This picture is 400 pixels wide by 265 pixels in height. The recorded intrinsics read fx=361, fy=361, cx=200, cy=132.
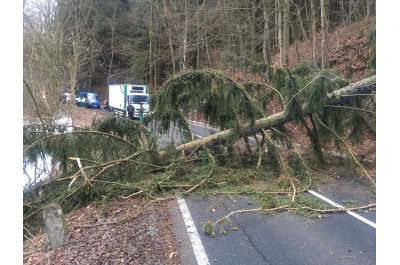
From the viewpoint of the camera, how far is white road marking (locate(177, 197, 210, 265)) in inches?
168

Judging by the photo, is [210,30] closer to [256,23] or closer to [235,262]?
[256,23]

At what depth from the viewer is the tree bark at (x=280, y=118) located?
28.4 ft

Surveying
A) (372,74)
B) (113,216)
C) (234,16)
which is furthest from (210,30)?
(113,216)

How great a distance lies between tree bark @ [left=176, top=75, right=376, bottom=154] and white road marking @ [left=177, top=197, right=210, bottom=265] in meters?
2.35

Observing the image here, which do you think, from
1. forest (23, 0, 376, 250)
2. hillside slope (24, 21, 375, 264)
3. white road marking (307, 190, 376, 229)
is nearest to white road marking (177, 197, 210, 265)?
hillside slope (24, 21, 375, 264)

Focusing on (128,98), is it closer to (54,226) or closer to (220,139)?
(220,139)

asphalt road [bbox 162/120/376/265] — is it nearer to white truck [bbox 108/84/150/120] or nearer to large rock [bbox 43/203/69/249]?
large rock [bbox 43/203/69/249]

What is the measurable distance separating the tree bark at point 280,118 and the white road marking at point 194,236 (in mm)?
2351

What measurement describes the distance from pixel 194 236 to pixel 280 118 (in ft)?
16.3

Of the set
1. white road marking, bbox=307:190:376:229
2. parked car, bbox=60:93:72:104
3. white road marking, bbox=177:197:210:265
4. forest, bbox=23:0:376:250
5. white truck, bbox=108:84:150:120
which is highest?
white truck, bbox=108:84:150:120

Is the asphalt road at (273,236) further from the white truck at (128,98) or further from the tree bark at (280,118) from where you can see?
the white truck at (128,98)

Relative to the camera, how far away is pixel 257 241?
4.73 meters

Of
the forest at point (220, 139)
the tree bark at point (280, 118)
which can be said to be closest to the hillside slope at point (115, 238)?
the forest at point (220, 139)

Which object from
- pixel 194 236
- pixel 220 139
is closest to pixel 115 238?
pixel 194 236
